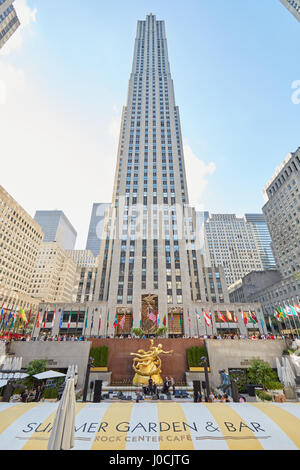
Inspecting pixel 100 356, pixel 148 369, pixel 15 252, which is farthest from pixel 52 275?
pixel 148 369

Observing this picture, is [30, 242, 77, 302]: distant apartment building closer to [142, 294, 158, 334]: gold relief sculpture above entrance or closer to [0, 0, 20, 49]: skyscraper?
[142, 294, 158, 334]: gold relief sculpture above entrance

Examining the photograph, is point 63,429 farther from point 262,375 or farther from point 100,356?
point 100,356

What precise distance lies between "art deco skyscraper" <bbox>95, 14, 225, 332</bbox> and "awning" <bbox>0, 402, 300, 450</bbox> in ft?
144

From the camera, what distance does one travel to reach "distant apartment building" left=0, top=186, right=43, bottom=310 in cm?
8844

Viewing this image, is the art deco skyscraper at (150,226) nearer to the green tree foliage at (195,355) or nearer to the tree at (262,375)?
the green tree foliage at (195,355)

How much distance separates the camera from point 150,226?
212 ft

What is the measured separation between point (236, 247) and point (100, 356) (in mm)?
145650

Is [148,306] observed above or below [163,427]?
above

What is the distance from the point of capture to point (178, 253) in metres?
61.6

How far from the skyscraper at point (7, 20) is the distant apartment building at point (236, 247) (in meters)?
155

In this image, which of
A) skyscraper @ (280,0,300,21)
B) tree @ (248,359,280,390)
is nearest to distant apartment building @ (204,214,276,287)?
skyscraper @ (280,0,300,21)
